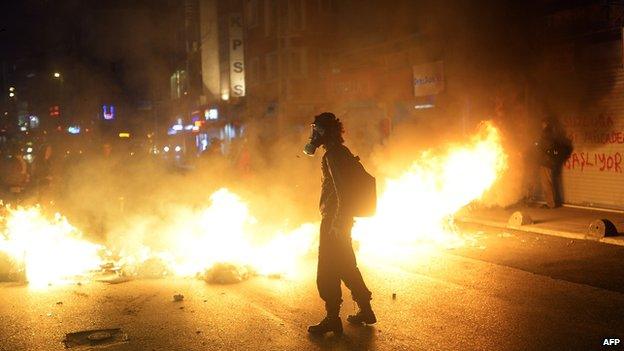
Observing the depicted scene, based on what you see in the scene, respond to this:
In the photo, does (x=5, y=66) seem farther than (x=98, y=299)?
Yes

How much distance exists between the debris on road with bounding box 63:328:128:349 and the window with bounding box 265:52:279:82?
2703 centimetres

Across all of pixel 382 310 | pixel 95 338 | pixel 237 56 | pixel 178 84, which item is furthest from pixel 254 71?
pixel 95 338

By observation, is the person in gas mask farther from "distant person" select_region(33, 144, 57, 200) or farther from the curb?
"distant person" select_region(33, 144, 57, 200)

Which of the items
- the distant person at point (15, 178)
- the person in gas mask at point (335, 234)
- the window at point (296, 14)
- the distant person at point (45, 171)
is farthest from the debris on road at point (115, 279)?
the window at point (296, 14)

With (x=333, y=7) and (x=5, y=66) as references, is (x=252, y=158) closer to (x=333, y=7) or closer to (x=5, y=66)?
(x=333, y=7)

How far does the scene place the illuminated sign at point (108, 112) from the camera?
32781 millimetres

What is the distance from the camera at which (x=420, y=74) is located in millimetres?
18125

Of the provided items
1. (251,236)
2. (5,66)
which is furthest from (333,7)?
(5,66)

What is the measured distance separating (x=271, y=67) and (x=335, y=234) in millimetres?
28293

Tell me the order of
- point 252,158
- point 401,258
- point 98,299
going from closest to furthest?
point 98,299, point 401,258, point 252,158

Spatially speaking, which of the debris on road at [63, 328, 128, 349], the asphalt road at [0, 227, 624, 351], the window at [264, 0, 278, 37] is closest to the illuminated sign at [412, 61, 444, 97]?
the asphalt road at [0, 227, 624, 351]

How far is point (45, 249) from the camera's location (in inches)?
323

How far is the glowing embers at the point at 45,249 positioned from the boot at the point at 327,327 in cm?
377

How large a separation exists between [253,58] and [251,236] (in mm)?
27348
